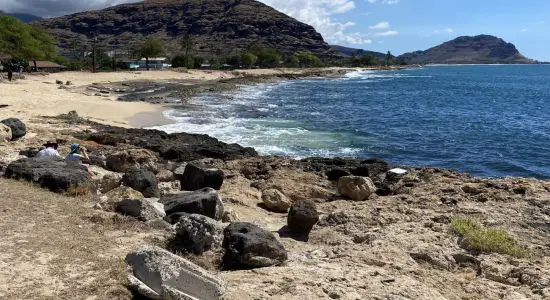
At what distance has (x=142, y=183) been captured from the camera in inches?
475

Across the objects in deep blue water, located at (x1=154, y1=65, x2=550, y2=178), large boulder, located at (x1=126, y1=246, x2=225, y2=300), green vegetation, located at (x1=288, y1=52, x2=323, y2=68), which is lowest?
deep blue water, located at (x1=154, y1=65, x2=550, y2=178)

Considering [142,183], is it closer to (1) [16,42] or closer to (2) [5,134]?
(2) [5,134]

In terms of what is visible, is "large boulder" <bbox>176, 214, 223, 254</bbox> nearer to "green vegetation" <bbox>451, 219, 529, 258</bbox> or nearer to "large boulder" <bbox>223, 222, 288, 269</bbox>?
"large boulder" <bbox>223, 222, 288, 269</bbox>

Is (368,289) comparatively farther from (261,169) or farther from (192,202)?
(261,169)

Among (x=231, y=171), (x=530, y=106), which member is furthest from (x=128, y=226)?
(x=530, y=106)

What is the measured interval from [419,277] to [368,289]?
4.38 ft

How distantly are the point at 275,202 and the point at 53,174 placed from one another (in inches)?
216

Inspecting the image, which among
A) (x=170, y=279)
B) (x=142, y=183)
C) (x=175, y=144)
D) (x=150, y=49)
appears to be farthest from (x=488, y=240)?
(x=150, y=49)

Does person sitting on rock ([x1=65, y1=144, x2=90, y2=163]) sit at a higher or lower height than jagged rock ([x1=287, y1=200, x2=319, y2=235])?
higher

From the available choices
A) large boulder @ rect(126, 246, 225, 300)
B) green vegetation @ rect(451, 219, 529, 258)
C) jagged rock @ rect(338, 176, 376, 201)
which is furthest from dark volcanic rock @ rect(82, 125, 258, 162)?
large boulder @ rect(126, 246, 225, 300)

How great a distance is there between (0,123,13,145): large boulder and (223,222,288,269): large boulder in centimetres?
1351

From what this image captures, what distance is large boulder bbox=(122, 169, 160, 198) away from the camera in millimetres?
11961

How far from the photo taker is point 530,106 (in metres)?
61.4

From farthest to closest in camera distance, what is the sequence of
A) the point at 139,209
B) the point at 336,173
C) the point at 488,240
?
the point at 336,173, the point at 488,240, the point at 139,209
